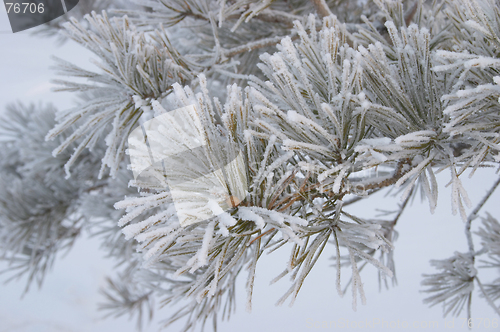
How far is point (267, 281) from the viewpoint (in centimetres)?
74

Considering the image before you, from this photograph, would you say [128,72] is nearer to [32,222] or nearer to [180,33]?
[180,33]

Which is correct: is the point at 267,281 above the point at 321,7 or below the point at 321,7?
below

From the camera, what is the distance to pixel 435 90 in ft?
0.62

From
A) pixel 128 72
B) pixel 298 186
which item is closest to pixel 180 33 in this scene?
pixel 128 72

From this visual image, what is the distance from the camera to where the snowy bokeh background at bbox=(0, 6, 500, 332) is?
2.14 ft

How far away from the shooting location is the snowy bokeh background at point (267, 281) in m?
0.65

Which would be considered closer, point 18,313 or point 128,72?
point 128,72

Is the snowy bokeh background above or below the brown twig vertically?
below

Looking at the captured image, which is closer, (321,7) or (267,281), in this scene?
(321,7)

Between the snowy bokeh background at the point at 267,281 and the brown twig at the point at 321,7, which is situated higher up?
the brown twig at the point at 321,7

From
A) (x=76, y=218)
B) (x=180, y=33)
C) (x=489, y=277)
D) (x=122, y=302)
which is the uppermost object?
(x=180, y=33)

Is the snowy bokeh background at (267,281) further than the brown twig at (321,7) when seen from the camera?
Yes

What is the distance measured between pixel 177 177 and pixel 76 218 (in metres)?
0.58

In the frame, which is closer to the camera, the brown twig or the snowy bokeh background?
the brown twig
